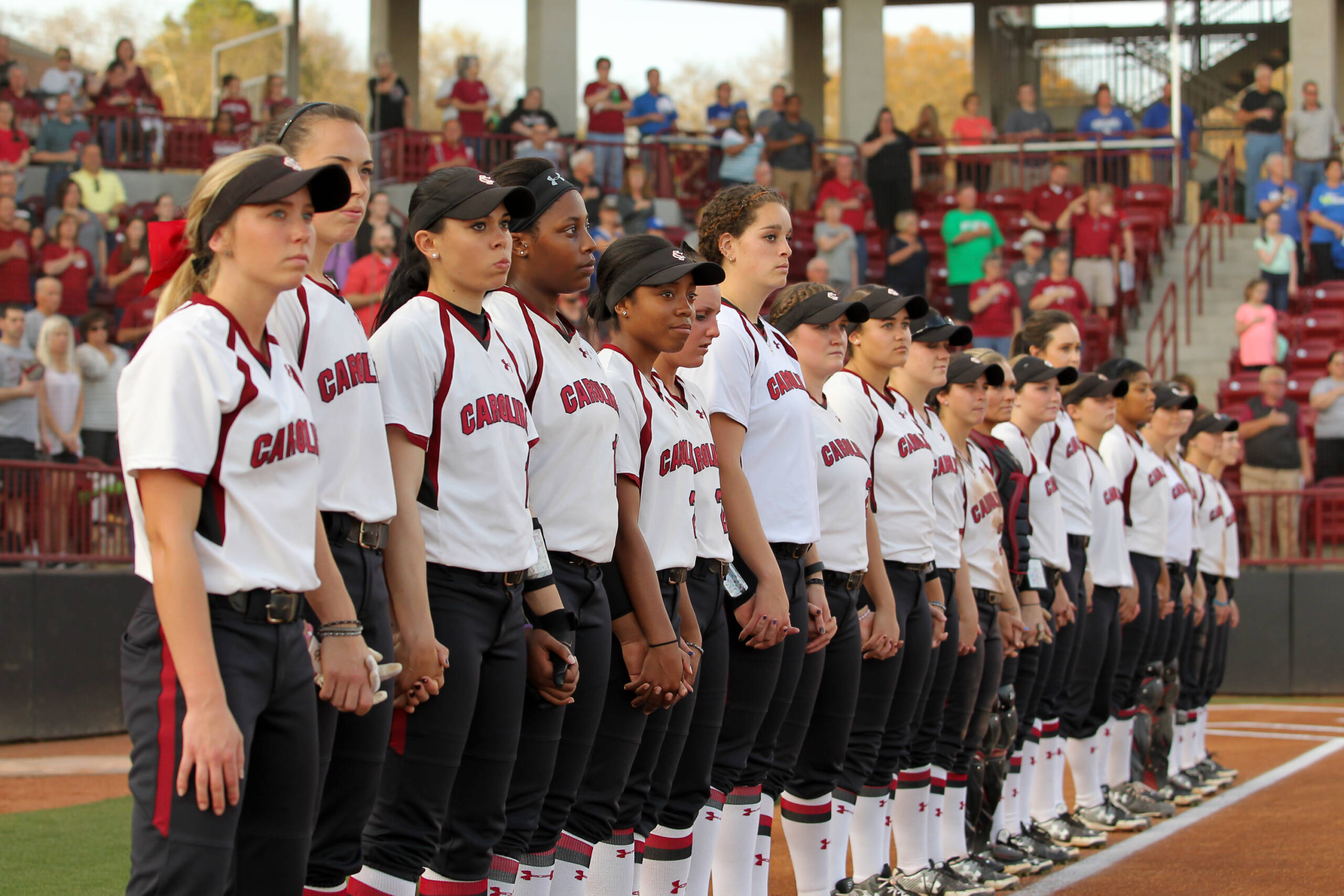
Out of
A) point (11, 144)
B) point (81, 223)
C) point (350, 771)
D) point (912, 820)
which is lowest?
point (912, 820)

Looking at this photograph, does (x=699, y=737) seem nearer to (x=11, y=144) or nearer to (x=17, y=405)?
(x=17, y=405)

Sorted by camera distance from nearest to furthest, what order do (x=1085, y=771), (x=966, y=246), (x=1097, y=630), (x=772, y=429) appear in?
(x=772, y=429) < (x=1097, y=630) < (x=1085, y=771) < (x=966, y=246)

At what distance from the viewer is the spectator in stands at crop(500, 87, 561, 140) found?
59.2 ft

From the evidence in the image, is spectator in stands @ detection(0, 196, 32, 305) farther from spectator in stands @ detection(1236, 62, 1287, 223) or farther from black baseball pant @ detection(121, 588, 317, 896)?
spectator in stands @ detection(1236, 62, 1287, 223)

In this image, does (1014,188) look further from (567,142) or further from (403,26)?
(403,26)

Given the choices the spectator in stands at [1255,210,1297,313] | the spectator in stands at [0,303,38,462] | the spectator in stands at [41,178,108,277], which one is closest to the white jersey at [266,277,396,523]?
the spectator in stands at [0,303,38,462]

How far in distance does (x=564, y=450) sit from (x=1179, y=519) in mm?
6564

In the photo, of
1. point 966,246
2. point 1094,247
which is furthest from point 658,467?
point 1094,247

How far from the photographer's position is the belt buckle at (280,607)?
3066 millimetres

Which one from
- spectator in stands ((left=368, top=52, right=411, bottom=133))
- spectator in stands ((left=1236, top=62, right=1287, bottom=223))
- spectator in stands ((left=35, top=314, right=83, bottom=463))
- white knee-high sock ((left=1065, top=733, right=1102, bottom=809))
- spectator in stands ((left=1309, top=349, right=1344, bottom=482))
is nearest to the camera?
white knee-high sock ((left=1065, top=733, right=1102, bottom=809))

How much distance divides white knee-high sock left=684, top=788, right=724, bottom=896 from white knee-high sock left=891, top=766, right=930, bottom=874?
59.2 inches

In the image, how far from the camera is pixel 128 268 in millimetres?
15078

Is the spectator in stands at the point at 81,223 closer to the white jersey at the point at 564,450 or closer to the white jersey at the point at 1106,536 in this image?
the white jersey at the point at 1106,536

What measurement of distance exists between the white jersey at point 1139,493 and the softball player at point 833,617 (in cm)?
353
